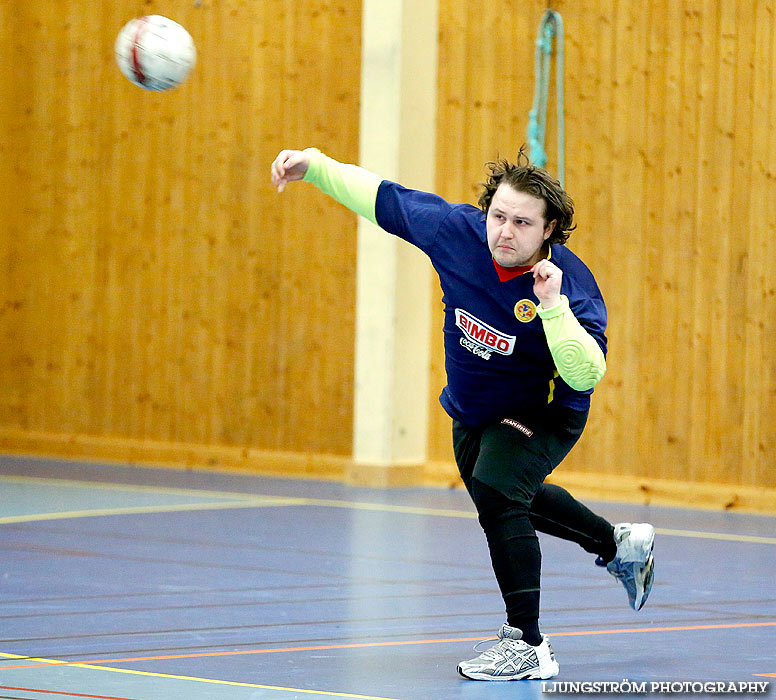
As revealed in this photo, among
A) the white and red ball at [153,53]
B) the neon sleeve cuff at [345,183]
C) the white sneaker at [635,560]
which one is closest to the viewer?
the neon sleeve cuff at [345,183]

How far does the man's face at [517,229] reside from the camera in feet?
13.8

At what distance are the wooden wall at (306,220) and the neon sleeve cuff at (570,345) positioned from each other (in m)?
4.97

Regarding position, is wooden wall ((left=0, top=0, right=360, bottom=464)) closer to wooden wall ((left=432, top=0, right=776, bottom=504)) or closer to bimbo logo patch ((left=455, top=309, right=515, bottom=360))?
wooden wall ((left=432, top=0, right=776, bottom=504))

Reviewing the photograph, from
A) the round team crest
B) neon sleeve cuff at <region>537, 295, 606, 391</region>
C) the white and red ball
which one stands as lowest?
neon sleeve cuff at <region>537, 295, 606, 391</region>

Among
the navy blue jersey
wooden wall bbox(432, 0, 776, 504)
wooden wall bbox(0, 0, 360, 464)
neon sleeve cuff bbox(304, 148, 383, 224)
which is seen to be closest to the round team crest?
the navy blue jersey

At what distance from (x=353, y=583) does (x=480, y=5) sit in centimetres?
500

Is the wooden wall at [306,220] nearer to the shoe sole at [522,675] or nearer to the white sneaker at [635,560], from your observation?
the white sneaker at [635,560]

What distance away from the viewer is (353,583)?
591cm

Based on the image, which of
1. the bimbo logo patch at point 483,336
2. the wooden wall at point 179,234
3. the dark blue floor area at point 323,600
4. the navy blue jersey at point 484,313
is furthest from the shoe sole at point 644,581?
the wooden wall at point 179,234

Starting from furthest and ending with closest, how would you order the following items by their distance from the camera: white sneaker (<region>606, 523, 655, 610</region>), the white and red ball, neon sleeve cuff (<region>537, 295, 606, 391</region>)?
the white and red ball < white sneaker (<region>606, 523, 655, 610</region>) < neon sleeve cuff (<region>537, 295, 606, 391</region>)

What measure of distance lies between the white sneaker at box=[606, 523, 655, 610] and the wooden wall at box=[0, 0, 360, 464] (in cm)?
552

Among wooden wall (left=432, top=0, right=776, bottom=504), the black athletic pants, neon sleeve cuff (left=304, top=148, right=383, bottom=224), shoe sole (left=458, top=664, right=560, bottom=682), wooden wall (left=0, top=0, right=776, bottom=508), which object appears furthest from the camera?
wooden wall (left=0, top=0, right=776, bottom=508)

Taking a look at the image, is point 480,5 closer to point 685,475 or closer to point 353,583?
point 685,475

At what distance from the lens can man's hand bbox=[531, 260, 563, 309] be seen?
3957 millimetres
